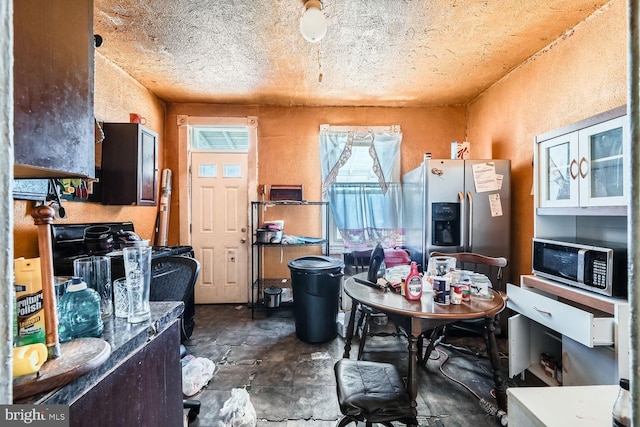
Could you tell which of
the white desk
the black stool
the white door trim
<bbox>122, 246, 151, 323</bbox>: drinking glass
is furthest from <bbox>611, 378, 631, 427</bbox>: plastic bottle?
the white door trim

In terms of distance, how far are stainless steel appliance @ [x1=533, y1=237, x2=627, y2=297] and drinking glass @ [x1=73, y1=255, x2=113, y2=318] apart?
233 cm

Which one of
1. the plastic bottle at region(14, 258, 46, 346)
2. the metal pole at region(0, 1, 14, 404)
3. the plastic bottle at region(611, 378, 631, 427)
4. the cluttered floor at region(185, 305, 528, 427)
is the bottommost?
the cluttered floor at region(185, 305, 528, 427)

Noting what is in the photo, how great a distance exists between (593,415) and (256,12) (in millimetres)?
2611

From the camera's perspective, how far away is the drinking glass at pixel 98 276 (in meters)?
0.96

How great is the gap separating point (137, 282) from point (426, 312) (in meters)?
1.32

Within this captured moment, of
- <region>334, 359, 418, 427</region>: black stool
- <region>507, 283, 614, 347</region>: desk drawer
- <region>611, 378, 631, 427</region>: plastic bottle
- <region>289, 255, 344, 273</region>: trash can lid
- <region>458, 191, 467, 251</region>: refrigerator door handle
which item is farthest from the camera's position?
<region>458, 191, 467, 251</region>: refrigerator door handle

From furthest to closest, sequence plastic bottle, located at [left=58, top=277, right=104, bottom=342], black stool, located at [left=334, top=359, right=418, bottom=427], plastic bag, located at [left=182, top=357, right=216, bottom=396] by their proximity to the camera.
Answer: plastic bag, located at [left=182, top=357, right=216, bottom=396] < black stool, located at [left=334, top=359, right=418, bottom=427] < plastic bottle, located at [left=58, top=277, right=104, bottom=342]

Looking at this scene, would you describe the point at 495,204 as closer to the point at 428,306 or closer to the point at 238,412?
the point at 428,306

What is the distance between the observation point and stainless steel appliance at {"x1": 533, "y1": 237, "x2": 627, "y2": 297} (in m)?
1.48

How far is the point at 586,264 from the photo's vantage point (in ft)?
5.31

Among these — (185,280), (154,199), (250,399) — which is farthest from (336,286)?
(154,199)

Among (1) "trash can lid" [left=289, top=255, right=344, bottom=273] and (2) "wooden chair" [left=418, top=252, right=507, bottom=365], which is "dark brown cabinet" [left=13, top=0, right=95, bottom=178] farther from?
(2) "wooden chair" [left=418, top=252, right=507, bottom=365]

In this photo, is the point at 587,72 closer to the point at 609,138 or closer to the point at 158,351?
the point at 609,138

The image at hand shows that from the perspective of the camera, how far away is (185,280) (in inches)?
71.5
